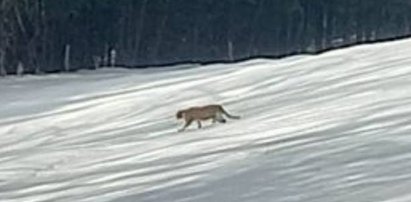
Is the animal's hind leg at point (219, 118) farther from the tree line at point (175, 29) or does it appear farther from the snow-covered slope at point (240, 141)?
A: the tree line at point (175, 29)

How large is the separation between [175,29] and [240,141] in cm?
1770

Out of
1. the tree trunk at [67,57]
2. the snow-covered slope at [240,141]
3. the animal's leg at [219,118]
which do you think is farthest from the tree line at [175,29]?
the animal's leg at [219,118]

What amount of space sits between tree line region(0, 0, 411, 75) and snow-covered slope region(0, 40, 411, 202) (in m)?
9.57

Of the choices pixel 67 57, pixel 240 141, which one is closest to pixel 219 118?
pixel 240 141

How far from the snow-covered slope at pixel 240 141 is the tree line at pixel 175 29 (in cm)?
957

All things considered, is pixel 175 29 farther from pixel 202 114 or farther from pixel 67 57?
pixel 202 114

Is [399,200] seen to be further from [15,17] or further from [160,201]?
[15,17]

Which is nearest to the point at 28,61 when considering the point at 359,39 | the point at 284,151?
the point at 359,39

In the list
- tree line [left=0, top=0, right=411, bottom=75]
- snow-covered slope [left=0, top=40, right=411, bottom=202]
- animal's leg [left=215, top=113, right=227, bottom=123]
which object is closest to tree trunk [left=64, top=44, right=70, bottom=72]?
tree line [left=0, top=0, right=411, bottom=75]

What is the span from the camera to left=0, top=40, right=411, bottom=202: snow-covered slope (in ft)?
16.9

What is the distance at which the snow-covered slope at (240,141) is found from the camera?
16.9ft

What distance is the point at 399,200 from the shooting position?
4.21 metres

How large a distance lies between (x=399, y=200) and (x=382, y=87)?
3.72 metres

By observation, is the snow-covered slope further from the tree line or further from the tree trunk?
the tree line
